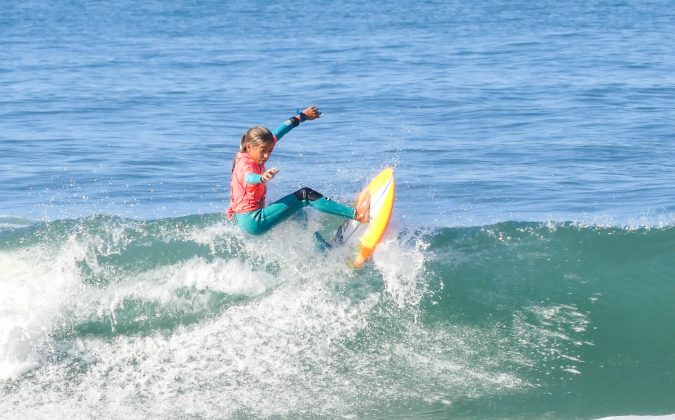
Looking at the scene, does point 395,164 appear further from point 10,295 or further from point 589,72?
point 589,72

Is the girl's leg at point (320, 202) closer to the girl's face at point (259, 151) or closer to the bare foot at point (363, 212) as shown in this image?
the bare foot at point (363, 212)

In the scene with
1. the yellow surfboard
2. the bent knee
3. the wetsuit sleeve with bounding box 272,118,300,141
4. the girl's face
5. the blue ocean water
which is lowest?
the blue ocean water

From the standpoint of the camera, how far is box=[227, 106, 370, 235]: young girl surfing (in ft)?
28.5

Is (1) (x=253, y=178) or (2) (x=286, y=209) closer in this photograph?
(1) (x=253, y=178)

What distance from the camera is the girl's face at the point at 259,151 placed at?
28.4ft

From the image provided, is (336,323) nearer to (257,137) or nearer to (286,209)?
(286,209)

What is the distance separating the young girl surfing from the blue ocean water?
0.77 m

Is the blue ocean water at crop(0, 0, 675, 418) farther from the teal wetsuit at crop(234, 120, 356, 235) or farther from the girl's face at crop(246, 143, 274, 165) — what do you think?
the girl's face at crop(246, 143, 274, 165)

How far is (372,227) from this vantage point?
9312 mm

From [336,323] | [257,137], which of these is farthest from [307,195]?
[336,323]

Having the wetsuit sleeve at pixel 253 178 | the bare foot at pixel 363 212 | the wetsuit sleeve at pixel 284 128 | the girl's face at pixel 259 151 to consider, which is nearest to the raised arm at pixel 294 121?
the wetsuit sleeve at pixel 284 128

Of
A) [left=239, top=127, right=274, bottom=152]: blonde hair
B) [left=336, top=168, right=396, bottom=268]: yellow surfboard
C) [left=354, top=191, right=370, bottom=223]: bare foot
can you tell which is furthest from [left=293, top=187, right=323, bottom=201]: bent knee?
[left=336, top=168, right=396, bottom=268]: yellow surfboard

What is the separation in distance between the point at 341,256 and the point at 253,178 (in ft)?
5.03

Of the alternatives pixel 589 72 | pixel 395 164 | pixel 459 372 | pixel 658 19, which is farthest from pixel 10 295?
pixel 658 19
